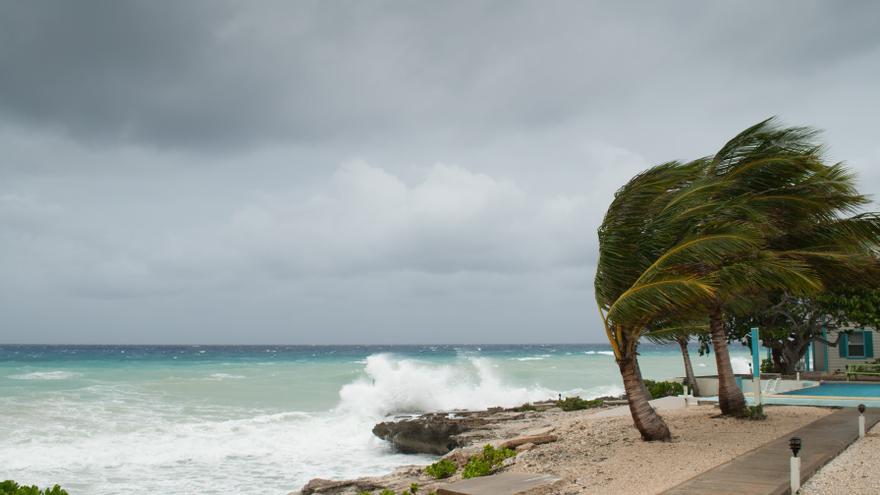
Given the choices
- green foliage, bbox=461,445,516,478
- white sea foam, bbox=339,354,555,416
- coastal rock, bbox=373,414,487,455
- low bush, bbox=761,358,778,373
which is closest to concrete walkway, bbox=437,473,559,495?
green foliage, bbox=461,445,516,478

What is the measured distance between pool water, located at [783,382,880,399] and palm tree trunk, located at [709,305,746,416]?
22.9 feet

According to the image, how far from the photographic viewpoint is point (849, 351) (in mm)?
29125

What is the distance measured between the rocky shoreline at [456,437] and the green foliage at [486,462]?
205 mm

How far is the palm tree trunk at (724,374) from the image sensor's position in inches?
570

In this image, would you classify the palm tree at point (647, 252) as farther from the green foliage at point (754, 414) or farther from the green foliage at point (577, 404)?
the green foliage at point (577, 404)

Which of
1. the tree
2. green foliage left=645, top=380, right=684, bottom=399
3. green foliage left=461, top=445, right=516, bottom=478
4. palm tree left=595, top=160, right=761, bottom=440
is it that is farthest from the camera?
green foliage left=645, top=380, right=684, bottom=399

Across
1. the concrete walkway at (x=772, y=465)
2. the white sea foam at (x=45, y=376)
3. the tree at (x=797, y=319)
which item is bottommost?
the white sea foam at (x=45, y=376)

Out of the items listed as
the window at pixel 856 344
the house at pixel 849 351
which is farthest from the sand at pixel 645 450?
the window at pixel 856 344

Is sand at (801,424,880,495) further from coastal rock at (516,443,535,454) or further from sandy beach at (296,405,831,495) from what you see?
coastal rock at (516,443,535,454)

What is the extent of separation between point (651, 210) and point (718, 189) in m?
1.47

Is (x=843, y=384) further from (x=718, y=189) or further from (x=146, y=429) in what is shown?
(x=146, y=429)

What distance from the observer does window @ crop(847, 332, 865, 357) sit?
2866 cm

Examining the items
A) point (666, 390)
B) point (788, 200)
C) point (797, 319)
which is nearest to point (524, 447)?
point (788, 200)

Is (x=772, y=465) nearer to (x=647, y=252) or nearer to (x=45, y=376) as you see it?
(x=647, y=252)
